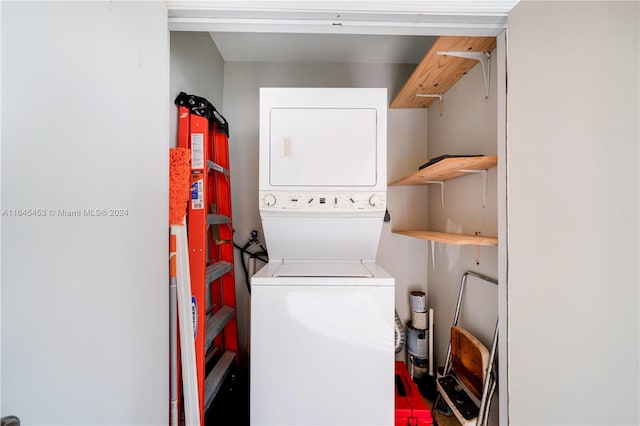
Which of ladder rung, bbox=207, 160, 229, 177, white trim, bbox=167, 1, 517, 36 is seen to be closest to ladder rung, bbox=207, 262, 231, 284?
ladder rung, bbox=207, 160, 229, 177

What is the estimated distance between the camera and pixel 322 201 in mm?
1599

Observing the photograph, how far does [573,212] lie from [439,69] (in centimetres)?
125

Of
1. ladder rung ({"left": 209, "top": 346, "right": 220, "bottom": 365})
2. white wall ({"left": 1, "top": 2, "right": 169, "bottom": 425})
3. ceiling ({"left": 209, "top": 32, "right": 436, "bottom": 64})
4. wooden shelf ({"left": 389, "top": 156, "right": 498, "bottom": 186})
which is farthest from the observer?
ceiling ({"left": 209, "top": 32, "right": 436, "bottom": 64})

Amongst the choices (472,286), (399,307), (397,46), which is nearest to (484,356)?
(472,286)

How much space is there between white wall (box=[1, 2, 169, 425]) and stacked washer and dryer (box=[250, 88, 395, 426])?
61 cm

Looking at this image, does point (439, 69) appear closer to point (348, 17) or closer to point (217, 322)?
point (348, 17)

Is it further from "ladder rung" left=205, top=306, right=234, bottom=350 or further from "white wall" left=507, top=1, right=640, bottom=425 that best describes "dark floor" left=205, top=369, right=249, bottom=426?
"white wall" left=507, top=1, right=640, bottom=425

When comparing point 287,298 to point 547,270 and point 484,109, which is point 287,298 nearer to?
point 547,270

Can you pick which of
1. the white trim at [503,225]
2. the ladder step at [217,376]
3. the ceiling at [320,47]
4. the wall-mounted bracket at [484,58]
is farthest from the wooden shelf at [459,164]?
the ladder step at [217,376]

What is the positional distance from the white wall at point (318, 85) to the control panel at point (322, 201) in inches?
30.4

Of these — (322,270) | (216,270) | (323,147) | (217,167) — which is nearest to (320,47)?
(323,147)

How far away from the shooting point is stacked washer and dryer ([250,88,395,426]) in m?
1.39

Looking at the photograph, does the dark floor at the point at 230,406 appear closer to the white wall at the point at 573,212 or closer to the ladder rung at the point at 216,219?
the ladder rung at the point at 216,219

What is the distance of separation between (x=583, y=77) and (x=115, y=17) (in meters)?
1.80
